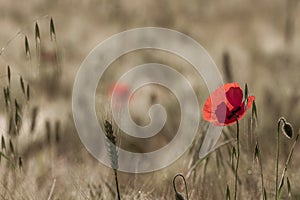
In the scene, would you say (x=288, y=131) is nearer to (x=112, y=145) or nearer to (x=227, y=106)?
(x=227, y=106)

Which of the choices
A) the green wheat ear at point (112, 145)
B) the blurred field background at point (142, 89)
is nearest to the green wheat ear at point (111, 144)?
the green wheat ear at point (112, 145)

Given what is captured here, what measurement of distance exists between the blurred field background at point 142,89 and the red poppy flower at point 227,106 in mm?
39

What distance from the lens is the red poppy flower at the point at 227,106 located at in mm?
1157

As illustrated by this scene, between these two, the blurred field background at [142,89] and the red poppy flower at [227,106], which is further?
the blurred field background at [142,89]

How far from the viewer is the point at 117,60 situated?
3312 mm

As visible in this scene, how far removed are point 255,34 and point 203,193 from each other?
279 cm

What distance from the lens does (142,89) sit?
298 cm

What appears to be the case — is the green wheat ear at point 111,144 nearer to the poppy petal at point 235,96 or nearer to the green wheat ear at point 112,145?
the green wheat ear at point 112,145

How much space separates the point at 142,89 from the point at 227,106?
1816 mm

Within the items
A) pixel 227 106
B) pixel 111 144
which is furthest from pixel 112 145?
pixel 227 106

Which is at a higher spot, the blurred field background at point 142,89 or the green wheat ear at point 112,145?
the blurred field background at point 142,89

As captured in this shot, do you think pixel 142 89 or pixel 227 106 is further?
pixel 142 89

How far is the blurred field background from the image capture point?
1353mm

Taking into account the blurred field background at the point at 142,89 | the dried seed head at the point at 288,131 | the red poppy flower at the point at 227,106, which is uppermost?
the blurred field background at the point at 142,89
